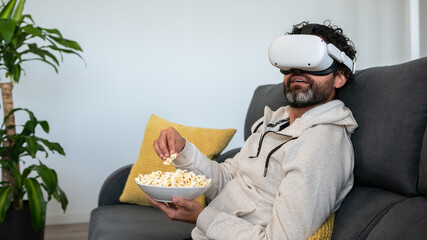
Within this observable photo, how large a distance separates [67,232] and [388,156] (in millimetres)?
2688

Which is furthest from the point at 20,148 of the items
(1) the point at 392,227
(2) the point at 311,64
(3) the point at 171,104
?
(1) the point at 392,227

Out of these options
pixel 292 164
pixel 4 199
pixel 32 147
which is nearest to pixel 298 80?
pixel 292 164

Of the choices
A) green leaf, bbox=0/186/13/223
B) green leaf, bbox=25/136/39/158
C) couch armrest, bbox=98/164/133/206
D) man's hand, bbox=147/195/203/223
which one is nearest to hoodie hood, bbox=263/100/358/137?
man's hand, bbox=147/195/203/223

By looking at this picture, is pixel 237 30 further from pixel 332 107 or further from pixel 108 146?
pixel 332 107

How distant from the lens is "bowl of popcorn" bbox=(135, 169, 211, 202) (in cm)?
139

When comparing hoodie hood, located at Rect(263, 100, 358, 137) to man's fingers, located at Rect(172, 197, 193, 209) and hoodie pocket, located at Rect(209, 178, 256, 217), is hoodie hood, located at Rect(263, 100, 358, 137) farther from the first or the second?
man's fingers, located at Rect(172, 197, 193, 209)

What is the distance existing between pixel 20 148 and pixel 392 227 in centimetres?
210

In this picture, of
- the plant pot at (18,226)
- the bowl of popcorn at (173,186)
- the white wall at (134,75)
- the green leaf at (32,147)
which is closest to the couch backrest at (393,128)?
the bowl of popcorn at (173,186)

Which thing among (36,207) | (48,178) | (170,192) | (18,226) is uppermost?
(170,192)

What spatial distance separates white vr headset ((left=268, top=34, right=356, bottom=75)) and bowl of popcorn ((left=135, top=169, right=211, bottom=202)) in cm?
43

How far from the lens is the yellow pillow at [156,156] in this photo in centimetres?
225

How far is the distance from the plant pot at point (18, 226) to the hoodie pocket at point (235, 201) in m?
1.46

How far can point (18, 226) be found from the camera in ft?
8.57

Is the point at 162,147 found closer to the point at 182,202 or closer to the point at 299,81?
the point at 182,202
